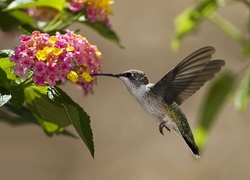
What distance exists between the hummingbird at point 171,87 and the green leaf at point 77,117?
21 centimetres

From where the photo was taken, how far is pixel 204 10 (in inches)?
102

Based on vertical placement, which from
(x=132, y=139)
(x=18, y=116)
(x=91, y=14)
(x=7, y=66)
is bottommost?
(x=132, y=139)

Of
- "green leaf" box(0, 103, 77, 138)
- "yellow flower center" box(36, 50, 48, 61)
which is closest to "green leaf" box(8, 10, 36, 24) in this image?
"green leaf" box(0, 103, 77, 138)

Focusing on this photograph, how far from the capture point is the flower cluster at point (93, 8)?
1783 mm

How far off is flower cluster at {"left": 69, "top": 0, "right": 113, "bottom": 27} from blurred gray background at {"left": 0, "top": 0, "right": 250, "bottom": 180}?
346cm

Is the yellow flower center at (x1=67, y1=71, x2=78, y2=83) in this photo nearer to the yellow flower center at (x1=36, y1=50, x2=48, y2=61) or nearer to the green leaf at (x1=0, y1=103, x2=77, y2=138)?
the yellow flower center at (x1=36, y1=50, x2=48, y2=61)

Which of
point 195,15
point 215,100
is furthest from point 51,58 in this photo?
point 215,100

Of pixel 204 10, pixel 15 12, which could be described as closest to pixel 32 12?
pixel 15 12

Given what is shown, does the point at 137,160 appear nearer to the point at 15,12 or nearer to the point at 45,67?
the point at 15,12

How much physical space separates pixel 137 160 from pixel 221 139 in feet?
2.81

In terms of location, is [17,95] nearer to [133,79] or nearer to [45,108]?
[45,108]

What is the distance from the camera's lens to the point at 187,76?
5.37ft

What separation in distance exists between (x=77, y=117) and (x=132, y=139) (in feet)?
15.1

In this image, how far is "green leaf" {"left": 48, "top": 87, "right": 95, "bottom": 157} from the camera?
4.49 ft
